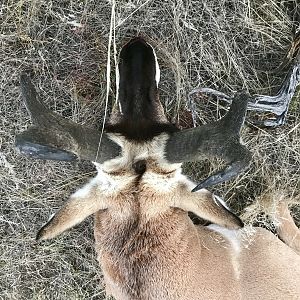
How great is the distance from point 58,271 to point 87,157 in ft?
8.63

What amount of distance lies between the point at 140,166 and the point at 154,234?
0.61 metres

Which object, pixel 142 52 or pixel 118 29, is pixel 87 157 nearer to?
pixel 142 52

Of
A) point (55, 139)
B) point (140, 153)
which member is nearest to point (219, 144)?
point (140, 153)

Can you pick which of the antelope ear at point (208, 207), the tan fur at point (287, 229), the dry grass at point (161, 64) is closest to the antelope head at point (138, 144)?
the antelope ear at point (208, 207)

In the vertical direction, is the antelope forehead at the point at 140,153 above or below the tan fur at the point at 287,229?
above

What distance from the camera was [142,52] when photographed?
4676 millimetres

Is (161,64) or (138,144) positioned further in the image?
(161,64)

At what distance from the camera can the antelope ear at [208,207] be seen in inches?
186

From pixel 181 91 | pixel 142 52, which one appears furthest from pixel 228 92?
pixel 142 52

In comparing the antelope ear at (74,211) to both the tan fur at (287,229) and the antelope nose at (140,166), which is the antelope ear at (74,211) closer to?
the antelope nose at (140,166)

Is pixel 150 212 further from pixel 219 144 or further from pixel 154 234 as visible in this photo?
pixel 219 144

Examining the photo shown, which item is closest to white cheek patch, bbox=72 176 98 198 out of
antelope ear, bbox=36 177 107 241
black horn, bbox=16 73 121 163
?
antelope ear, bbox=36 177 107 241

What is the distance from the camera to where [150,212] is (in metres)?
4.61

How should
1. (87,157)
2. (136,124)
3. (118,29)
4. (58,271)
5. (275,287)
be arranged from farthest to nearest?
(58,271) → (118,29) → (275,287) → (136,124) → (87,157)
